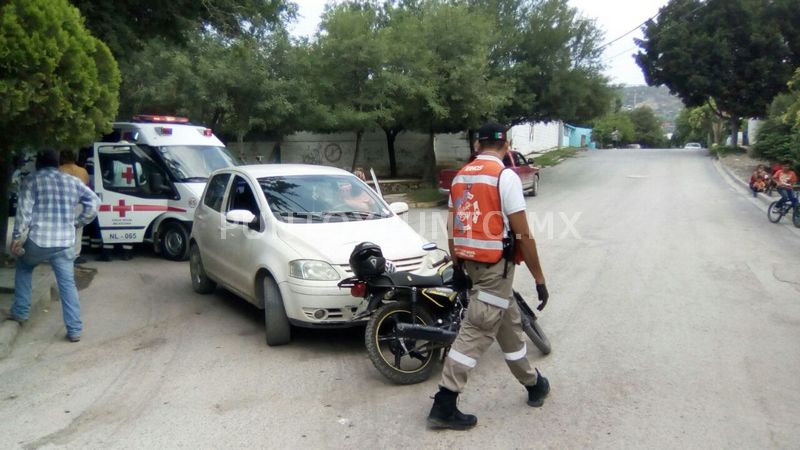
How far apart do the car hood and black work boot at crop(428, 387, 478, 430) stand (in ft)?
6.53

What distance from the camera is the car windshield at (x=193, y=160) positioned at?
11.3 m

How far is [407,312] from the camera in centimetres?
556

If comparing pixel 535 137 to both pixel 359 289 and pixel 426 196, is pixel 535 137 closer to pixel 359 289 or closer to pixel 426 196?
pixel 426 196

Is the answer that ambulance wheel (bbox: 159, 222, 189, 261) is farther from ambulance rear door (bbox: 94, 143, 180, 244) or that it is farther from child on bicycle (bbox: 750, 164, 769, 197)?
child on bicycle (bbox: 750, 164, 769, 197)

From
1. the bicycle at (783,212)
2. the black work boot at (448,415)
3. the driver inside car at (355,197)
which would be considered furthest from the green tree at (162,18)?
the bicycle at (783,212)

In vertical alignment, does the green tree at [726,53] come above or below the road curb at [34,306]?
above

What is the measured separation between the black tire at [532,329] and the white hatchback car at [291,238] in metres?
1.13

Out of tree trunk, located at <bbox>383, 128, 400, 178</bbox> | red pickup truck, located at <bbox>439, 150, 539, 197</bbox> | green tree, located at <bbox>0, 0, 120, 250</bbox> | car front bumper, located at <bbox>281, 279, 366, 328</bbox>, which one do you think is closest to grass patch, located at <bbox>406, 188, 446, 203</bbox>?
red pickup truck, located at <bbox>439, 150, 539, 197</bbox>

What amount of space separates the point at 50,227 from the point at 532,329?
460cm

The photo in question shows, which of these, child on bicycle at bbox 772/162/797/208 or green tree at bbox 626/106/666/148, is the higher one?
green tree at bbox 626/106/666/148

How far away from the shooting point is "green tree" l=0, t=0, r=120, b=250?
19.1 ft

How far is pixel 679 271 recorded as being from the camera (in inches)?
383

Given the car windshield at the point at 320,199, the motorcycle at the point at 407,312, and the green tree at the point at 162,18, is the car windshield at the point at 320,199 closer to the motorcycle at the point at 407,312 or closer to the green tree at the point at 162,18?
the motorcycle at the point at 407,312

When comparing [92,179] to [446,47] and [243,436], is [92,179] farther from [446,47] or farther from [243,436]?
[446,47]
